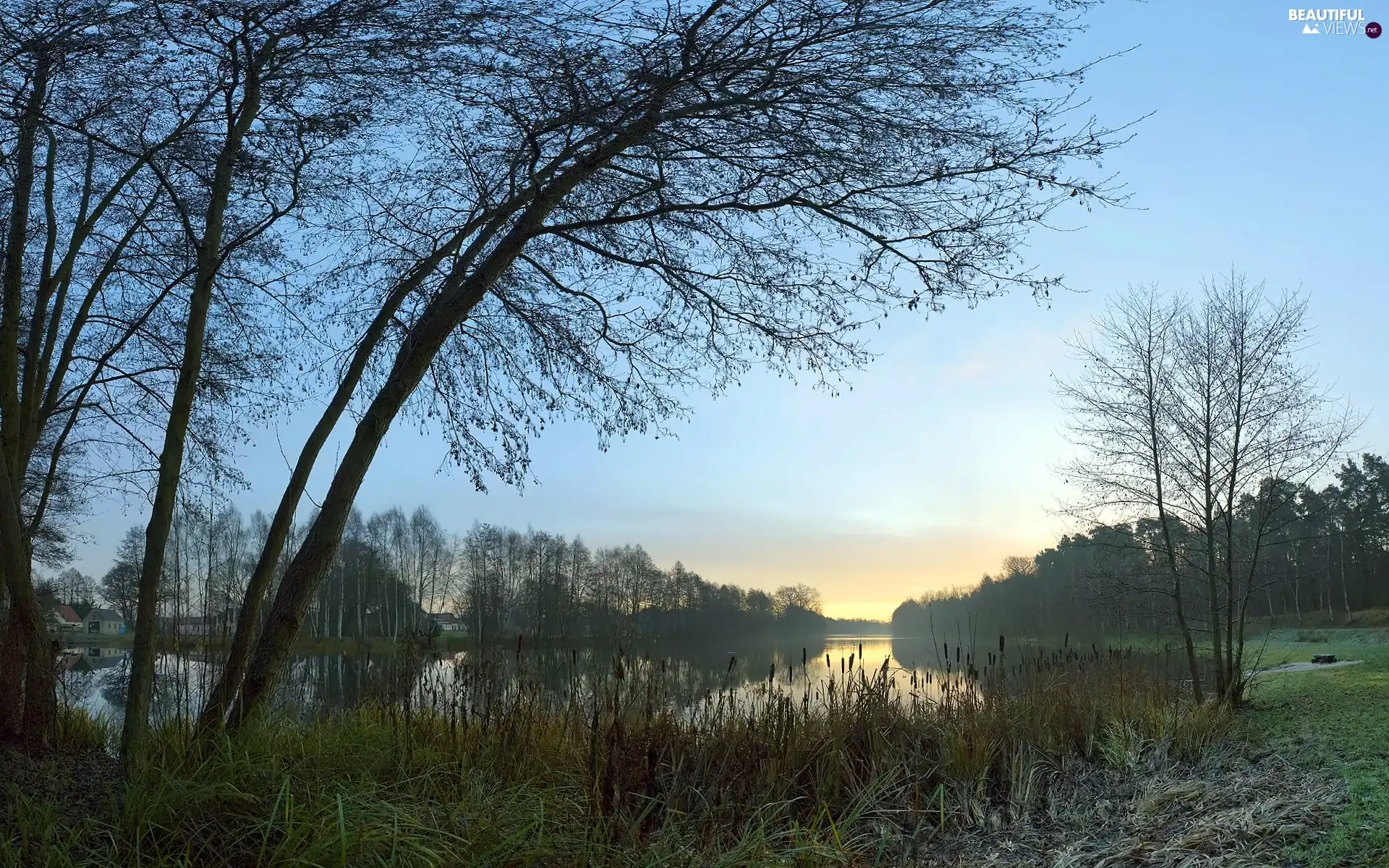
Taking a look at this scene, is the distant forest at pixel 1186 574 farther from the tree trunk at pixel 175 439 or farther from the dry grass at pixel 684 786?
the tree trunk at pixel 175 439

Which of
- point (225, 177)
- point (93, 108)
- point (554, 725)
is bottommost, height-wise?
point (554, 725)

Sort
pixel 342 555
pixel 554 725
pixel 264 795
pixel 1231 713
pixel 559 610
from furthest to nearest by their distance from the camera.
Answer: pixel 342 555 < pixel 1231 713 < pixel 559 610 < pixel 554 725 < pixel 264 795

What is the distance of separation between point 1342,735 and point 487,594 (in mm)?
7081

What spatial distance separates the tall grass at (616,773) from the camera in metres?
2.96

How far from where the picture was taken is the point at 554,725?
207 inches

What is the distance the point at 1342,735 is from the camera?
6.21 m

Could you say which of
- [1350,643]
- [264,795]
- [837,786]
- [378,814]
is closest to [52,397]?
[264,795]

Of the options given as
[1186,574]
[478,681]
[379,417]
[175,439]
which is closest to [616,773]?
[478,681]

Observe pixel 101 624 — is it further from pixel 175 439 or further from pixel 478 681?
pixel 175 439

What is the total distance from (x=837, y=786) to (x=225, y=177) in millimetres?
4846

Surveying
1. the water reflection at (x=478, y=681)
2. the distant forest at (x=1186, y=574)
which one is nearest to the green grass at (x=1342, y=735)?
the distant forest at (x=1186, y=574)

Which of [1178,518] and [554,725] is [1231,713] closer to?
[1178,518]

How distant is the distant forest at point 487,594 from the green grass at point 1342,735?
373 cm

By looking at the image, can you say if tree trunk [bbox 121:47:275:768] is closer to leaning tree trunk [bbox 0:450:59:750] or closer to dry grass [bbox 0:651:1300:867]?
dry grass [bbox 0:651:1300:867]
